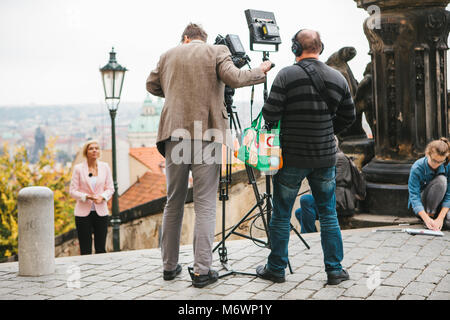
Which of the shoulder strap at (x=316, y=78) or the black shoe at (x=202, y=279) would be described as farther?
the black shoe at (x=202, y=279)

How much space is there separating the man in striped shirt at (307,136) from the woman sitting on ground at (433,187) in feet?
7.16

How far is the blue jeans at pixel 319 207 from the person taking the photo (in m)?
4.27

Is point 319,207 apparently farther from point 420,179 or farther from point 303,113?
point 420,179

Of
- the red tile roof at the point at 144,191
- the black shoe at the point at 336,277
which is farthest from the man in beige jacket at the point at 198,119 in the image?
the red tile roof at the point at 144,191

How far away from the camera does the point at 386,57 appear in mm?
7520

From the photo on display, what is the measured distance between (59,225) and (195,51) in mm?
25918

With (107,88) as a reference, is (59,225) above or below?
below

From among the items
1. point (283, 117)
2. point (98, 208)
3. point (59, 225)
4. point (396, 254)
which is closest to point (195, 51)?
point (283, 117)

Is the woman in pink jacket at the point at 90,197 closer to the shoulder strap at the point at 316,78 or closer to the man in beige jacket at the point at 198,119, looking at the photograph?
the man in beige jacket at the point at 198,119

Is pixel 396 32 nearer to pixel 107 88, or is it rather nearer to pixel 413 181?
pixel 413 181

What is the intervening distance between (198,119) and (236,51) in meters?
0.68

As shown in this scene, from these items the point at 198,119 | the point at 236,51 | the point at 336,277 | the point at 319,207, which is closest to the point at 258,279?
the point at 336,277

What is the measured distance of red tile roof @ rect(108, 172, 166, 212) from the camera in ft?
119

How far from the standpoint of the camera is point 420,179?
634 cm
